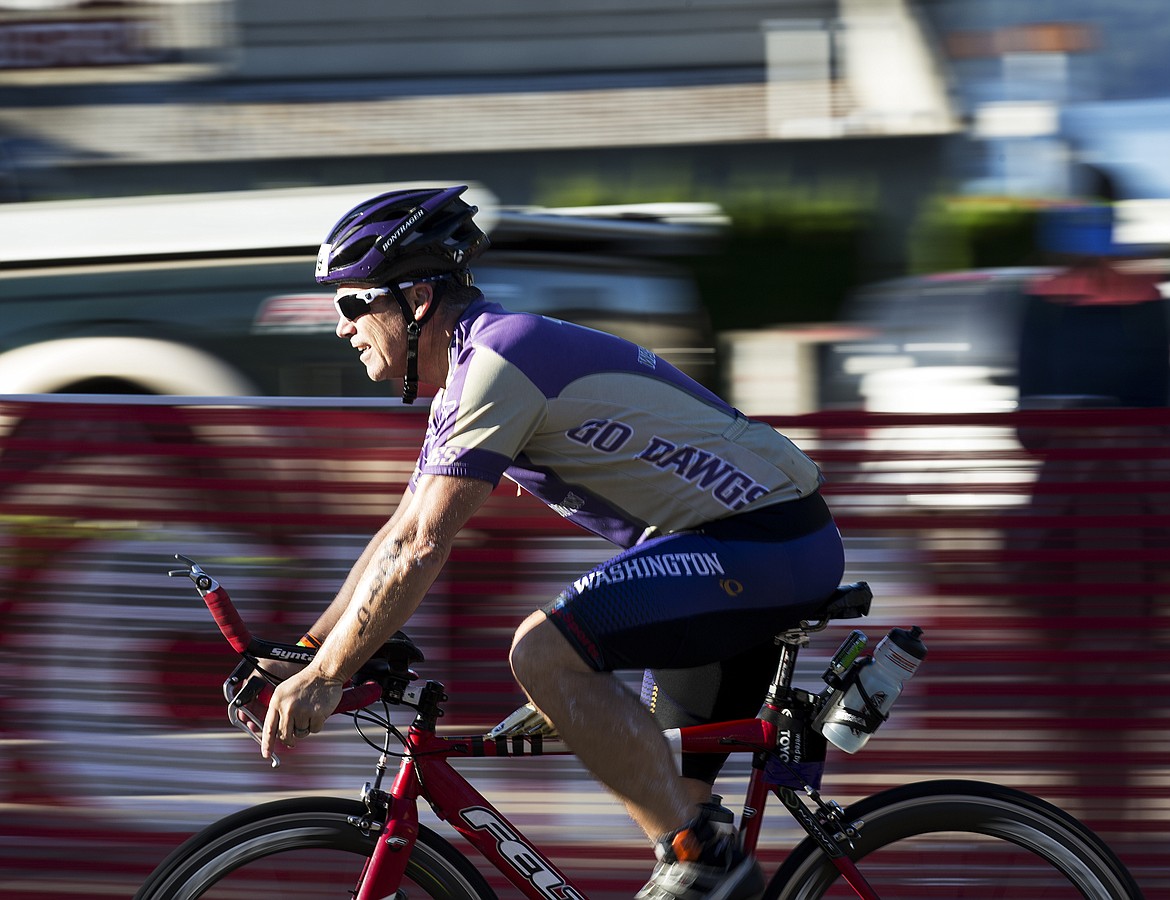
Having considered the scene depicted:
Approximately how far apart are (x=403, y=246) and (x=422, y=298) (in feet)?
0.38

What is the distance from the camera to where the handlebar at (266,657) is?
109 inches

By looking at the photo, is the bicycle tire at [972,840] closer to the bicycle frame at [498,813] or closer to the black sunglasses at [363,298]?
the bicycle frame at [498,813]

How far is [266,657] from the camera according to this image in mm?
2850

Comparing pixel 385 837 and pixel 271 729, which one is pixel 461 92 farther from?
pixel 271 729

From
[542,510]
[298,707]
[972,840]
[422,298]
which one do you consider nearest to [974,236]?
[542,510]

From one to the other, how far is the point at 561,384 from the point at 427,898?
110 centimetres

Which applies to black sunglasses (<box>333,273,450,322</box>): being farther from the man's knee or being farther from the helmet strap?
the man's knee

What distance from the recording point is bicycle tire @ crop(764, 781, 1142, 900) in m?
2.99

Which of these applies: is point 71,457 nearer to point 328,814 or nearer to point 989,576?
point 328,814

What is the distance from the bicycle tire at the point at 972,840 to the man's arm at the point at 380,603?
102 centimetres

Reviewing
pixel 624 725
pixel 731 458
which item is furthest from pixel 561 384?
pixel 624 725

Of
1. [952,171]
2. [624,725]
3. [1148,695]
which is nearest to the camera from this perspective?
[624,725]

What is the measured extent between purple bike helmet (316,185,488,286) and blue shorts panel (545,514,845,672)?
0.73 metres

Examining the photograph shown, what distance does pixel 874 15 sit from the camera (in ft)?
64.5
